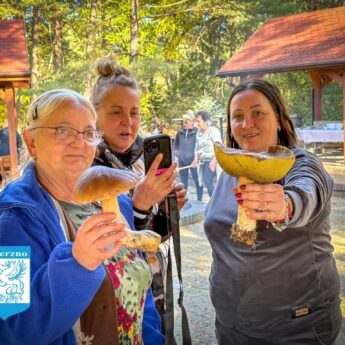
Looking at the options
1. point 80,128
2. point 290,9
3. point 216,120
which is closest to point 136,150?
point 80,128

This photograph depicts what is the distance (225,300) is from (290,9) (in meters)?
26.9

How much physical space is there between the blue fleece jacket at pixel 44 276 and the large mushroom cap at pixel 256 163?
Result: 516mm

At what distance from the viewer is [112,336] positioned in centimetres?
150

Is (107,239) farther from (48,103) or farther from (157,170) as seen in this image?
(157,170)

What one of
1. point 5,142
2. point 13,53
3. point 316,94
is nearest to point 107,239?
point 5,142

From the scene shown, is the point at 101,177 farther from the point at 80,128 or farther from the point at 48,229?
the point at 80,128

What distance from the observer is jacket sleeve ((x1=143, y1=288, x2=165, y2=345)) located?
1903mm

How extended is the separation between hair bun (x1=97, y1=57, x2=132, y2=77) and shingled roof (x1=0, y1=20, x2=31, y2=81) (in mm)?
10748

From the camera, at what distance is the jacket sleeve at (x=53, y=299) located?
1.29m

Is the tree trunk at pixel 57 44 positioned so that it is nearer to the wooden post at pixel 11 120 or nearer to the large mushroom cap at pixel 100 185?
the wooden post at pixel 11 120

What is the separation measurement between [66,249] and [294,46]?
18.1 meters

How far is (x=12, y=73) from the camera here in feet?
40.2

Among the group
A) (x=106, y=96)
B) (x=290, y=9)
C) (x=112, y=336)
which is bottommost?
(x=112, y=336)

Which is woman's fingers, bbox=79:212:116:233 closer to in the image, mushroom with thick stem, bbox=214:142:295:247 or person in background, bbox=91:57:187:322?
mushroom with thick stem, bbox=214:142:295:247
